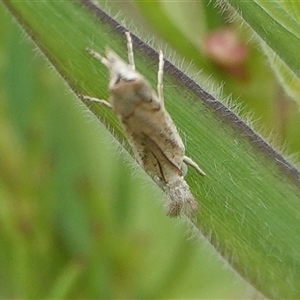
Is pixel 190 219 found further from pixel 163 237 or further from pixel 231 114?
pixel 163 237

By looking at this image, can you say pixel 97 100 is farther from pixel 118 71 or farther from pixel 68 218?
pixel 68 218

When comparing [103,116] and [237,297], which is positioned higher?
[103,116]

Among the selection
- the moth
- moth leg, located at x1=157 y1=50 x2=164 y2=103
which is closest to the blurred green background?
the moth

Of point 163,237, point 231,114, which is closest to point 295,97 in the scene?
point 231,114

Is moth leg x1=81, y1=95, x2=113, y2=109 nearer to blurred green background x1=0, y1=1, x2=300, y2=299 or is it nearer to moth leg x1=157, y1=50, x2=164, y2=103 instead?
moth leg x1=157, y1=50, x2=164, y2=103

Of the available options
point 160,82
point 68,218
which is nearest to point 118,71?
point 160,82

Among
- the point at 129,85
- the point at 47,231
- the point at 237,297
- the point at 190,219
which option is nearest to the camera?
the point at 129,85

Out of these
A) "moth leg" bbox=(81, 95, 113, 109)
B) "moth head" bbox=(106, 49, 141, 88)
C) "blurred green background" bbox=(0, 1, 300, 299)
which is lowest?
"blurred green background" bbox=(0, 1, 300, 299)
